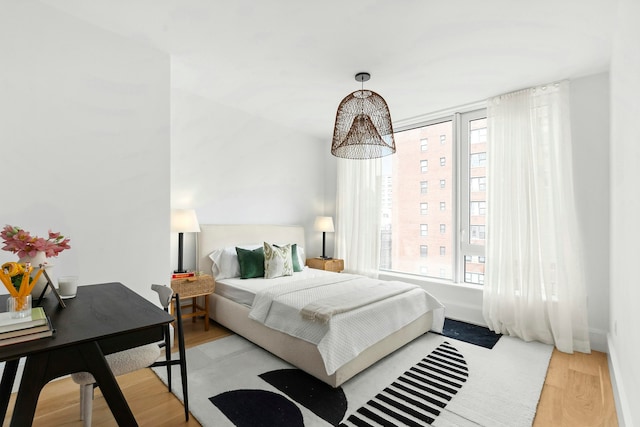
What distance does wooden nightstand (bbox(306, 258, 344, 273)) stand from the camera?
4.67m

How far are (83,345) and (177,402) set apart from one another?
1.08 metres

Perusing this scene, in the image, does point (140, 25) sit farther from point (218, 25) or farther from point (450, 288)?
point (450, 288)

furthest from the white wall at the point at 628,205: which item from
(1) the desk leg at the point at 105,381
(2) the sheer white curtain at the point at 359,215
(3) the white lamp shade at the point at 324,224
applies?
(3) the white lamp shade at the point at 324,224

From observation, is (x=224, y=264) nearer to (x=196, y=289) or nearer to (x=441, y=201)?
(x=196, y=289)

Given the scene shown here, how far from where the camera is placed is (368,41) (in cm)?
251

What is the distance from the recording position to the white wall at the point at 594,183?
2.94 meters

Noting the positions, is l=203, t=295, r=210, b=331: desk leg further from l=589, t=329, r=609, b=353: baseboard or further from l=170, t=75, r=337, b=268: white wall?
l=589, t=329, r=609, b=353: baseboard

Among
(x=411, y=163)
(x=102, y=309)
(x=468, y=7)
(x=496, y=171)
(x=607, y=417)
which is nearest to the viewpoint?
(x=102, y=309)

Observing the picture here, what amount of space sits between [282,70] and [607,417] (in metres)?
3.55

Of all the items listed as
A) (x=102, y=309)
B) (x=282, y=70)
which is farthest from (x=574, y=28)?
(x=102, y=309)

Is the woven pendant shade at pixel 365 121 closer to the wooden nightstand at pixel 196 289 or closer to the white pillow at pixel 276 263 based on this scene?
the white pillow at pixel 276 263

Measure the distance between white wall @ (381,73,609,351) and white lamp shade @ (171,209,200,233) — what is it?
3.87m

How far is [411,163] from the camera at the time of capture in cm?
449

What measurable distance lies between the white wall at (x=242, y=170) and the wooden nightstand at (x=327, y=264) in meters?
0.42
